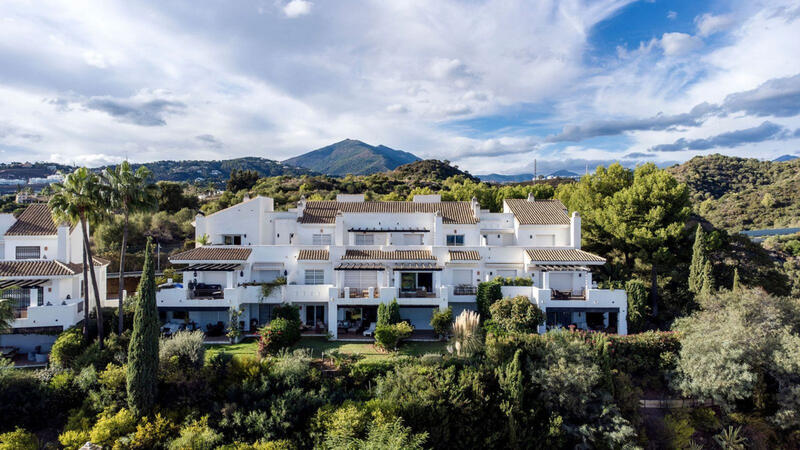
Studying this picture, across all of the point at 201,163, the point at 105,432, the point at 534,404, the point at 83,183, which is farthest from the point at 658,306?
the point at 201,163

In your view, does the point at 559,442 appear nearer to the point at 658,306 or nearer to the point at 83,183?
the point at 658,306

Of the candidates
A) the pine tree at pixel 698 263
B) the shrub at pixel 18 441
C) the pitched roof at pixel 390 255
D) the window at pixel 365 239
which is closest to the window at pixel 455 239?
the pitched roof at pixel 390 255

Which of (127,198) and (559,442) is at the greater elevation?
(127,198)

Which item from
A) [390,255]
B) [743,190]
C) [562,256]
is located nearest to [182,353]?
[390,255]

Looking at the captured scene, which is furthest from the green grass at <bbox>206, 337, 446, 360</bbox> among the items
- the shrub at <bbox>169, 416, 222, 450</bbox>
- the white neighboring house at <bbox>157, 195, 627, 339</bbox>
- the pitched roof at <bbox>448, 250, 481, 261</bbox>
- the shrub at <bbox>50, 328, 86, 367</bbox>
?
the shrub at <bbox>50, 328, 86, 367</bbox>

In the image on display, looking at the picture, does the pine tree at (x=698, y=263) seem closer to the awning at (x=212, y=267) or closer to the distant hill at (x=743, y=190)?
the awning at (x=212, y=267)
